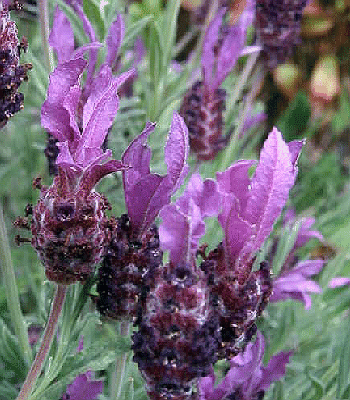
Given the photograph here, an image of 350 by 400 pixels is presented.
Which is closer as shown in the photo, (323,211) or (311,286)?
(311,286)

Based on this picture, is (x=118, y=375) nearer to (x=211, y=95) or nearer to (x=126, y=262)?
(x=126, y=262)

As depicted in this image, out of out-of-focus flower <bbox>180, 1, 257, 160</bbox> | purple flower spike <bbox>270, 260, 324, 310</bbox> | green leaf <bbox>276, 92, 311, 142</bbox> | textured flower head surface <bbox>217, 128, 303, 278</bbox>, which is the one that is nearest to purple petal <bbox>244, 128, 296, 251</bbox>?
textured flower head surface <bbox>217, 128, 303, 278</bbox>

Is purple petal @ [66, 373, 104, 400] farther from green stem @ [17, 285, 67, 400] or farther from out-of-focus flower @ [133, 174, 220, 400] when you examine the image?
out-of-focus flower @ [133, 174, 220, 400]

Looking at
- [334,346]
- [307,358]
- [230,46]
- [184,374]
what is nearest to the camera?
[184,374]

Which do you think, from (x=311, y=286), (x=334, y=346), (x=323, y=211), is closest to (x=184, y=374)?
(x=311, y=286)

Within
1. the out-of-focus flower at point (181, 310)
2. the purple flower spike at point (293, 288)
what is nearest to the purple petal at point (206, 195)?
the out-of-focus flower at point (181, 310)

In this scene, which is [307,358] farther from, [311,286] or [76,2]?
[76,2]

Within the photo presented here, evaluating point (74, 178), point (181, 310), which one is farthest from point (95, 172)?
point (181, 310)
